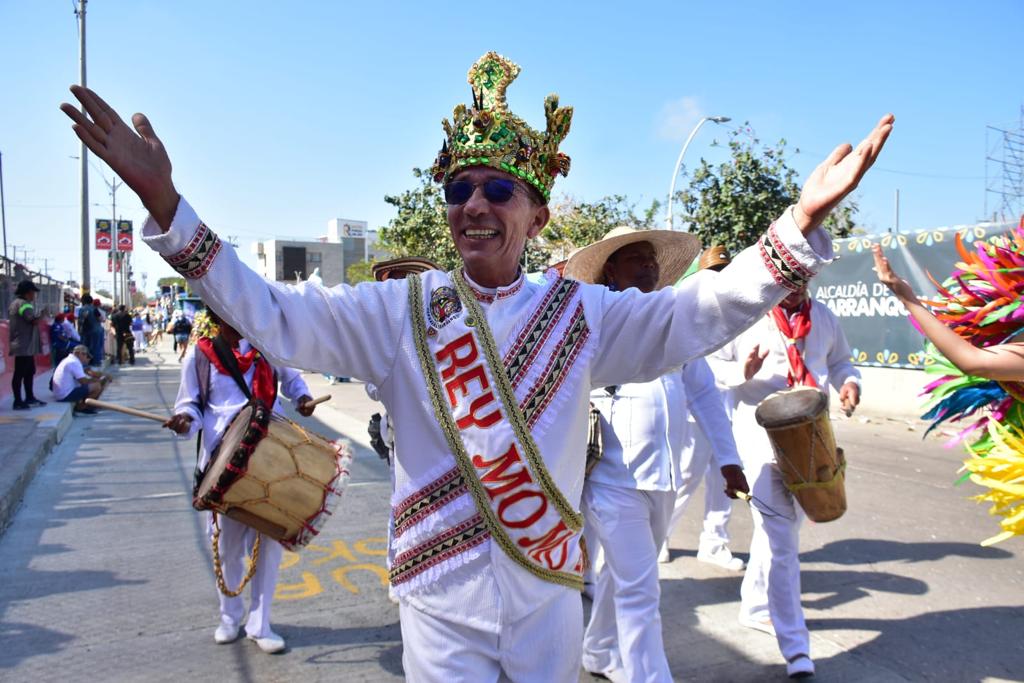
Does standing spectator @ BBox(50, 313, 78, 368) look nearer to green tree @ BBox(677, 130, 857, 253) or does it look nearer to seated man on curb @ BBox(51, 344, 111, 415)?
seated man on curb @ BBox(51, 344, 111, 415)

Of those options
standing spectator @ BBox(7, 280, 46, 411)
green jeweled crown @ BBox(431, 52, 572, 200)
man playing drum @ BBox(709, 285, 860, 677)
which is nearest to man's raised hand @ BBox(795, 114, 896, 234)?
green jeweled crown @ BBox(431, 52, 572, 200)

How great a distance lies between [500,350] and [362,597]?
139 inches

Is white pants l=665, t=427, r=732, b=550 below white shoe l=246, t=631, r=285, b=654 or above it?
above

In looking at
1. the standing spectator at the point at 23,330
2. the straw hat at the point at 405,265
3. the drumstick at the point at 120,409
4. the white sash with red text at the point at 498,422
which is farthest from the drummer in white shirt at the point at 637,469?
the standing spectator at the point at 23,330

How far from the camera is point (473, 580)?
81.1 inches

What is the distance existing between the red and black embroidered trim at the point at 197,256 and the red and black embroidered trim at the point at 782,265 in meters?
1.22

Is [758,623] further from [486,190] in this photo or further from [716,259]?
[486,190]

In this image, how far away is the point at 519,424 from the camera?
81.2 inches

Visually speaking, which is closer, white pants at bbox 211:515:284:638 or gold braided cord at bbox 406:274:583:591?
gold braided cord at bbox 406:274:583:591

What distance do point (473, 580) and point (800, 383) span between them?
3262 mm

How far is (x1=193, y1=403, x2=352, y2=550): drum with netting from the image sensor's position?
3.89m

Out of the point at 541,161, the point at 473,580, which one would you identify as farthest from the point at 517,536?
the point at 541,161

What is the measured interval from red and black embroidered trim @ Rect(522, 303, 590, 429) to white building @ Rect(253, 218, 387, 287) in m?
67.0

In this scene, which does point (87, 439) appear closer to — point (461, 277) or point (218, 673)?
point (218, 673)
